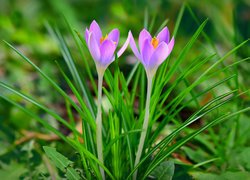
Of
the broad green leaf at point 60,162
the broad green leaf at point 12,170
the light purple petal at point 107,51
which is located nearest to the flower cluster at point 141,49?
the light purple petal at point 107,51

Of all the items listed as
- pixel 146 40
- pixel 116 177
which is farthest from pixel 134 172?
pixel 146 40

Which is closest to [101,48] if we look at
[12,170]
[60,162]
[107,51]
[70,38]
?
[107,51]

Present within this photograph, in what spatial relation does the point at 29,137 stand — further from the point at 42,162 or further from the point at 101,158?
the point at 101,158

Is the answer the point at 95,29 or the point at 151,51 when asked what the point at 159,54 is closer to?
the point at 151,51

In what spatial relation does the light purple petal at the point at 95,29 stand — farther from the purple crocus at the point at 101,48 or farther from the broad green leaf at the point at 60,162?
the broad green leaf at the point at 60,162

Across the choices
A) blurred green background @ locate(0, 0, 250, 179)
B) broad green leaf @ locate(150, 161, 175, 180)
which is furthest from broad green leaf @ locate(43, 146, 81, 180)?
blurred green background @ locate(0, 0, 250, 179)

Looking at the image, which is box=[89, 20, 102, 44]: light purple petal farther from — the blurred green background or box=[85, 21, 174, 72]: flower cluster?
the blurred green background
